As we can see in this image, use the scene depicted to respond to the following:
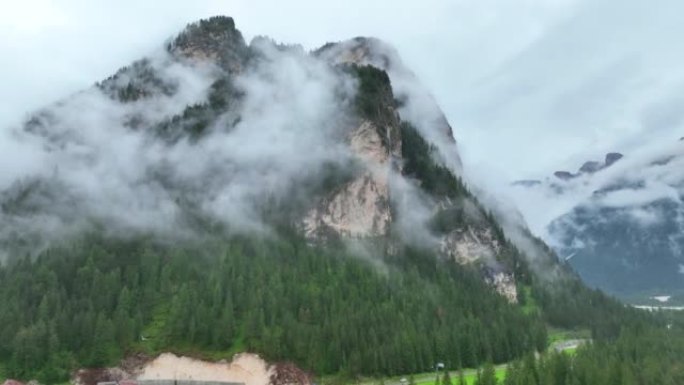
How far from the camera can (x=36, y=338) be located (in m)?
168

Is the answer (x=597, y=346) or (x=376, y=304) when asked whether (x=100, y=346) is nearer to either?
(x=376, y=304)

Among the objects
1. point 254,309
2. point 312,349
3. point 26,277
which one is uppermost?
point 26,277

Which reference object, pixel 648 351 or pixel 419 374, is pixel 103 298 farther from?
pixel 648 351

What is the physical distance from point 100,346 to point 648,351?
119 m

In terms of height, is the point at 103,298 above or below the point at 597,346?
above

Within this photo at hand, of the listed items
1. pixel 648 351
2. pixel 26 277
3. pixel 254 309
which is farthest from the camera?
pixel 26 277

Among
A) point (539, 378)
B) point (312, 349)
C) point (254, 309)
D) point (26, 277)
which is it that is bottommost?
point (539, 378)

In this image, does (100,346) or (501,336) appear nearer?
(100,346)

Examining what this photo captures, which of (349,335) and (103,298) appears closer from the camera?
(349,335)

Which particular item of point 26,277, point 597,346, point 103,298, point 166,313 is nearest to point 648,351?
point 597,346

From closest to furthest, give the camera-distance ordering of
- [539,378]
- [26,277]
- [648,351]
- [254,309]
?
1. [539,378]
2. [648,351]
3. [254,309]
4. [26,277]

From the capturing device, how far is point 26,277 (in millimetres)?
192750

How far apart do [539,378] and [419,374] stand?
119 ft

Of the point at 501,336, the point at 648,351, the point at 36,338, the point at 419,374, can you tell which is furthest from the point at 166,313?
the point at 648,351
